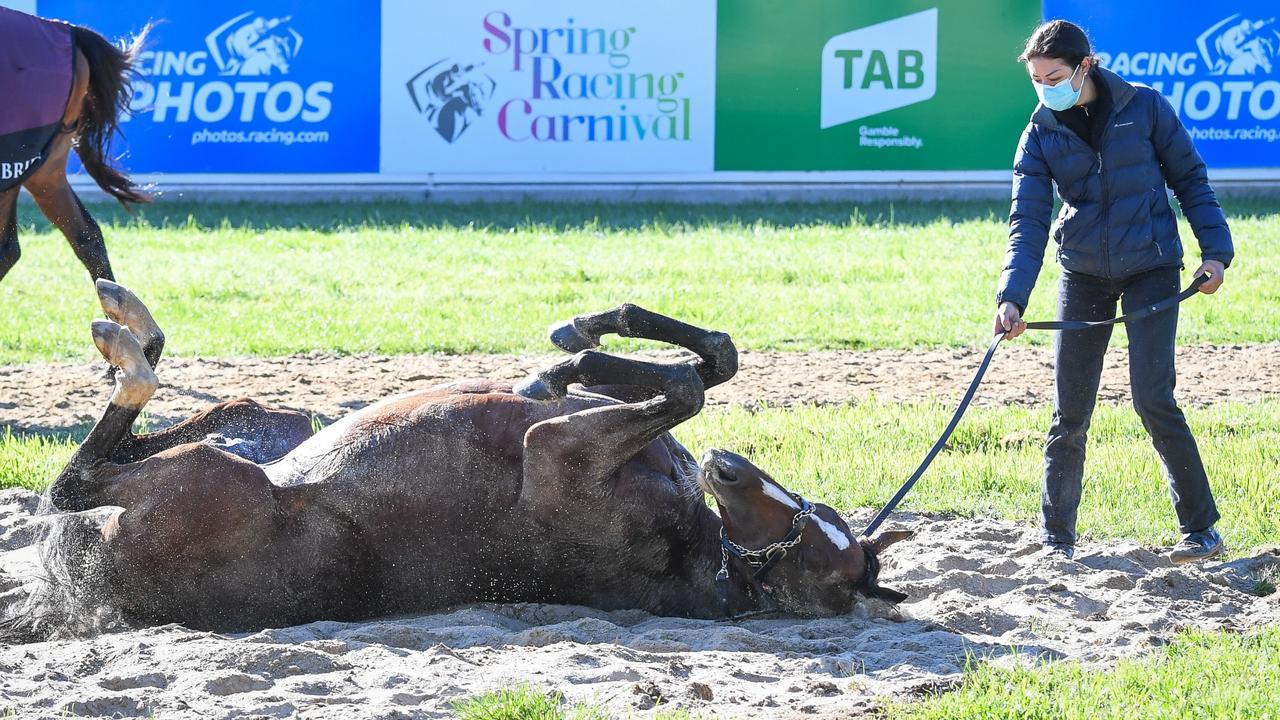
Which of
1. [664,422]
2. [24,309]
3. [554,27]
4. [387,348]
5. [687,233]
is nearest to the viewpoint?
[664,422]

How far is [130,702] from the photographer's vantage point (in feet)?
12.2

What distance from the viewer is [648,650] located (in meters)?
4.24

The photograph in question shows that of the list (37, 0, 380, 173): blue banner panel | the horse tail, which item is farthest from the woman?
(37, 0, 380, 173): blue banner panel

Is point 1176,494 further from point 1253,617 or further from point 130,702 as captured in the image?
point 130,702

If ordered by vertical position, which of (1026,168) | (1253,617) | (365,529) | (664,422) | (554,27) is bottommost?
(1253,617)

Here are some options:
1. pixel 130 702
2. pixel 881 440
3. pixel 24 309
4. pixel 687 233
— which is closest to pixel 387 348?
pixel 24 309

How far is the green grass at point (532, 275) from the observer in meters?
10.1

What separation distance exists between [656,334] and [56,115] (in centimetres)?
367

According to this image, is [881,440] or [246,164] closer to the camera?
[881,440]

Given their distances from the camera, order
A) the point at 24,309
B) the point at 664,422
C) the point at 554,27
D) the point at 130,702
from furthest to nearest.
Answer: the point at 554,27 → the point at 24,309 → the point at 664,422 → the point at 130,702

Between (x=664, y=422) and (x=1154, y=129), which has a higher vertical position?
(x=1154, y=129)

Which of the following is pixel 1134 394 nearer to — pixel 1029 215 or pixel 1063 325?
pixel 1063 325

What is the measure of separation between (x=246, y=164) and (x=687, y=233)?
4834 millimetres

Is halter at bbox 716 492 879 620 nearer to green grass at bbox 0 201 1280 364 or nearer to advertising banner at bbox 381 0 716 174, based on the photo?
green grass at bbox 0 201 1280 364
